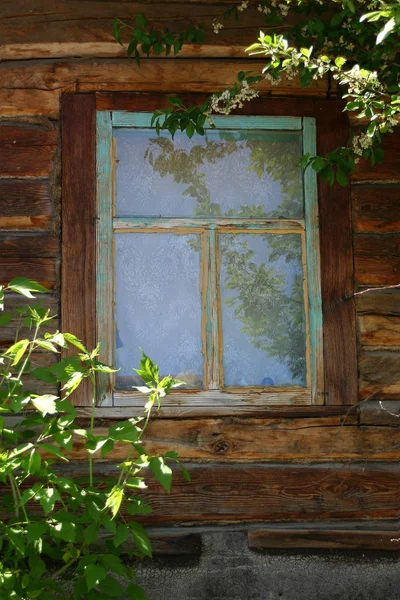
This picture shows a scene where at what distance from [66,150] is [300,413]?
1.50 m

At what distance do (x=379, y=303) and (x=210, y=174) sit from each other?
932 millimetres

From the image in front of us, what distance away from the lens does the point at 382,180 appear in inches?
159

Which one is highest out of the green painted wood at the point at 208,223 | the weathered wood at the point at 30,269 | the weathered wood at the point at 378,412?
the green painted wood at the point at 208,223

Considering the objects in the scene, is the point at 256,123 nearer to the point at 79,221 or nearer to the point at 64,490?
the point at 79,221

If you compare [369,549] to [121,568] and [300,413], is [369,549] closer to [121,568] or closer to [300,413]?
[300,413]

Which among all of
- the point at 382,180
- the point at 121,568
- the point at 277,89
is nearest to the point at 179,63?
the point at 277,89

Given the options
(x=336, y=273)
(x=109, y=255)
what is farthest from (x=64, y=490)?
(x=336, y=273)

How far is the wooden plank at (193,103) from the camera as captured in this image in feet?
13.1

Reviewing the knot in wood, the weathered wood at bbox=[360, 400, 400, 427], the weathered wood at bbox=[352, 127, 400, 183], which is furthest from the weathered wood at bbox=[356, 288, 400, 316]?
the knot in wood

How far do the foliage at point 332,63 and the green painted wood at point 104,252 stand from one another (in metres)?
0.26

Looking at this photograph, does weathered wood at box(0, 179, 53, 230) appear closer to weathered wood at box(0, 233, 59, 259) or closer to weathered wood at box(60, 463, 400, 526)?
weathered wood at box(0, 233, 59, 259)

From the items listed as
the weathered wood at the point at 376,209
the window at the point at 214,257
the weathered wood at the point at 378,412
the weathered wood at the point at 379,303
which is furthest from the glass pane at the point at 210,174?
the weathered wood at the point at 378,412

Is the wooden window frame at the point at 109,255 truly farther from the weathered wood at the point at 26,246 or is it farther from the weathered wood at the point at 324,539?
the weathered wood at the point at 324,539

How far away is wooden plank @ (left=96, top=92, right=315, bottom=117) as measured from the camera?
13.1 ft
